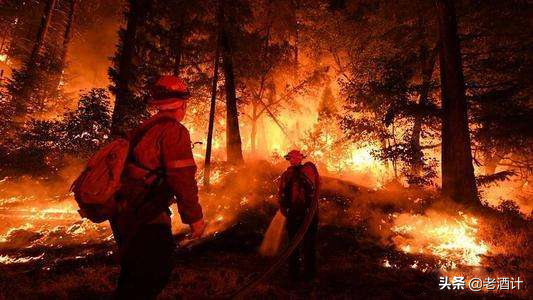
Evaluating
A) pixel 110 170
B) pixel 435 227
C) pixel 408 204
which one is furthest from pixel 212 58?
pixel 110 170

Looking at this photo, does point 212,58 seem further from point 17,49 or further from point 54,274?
point 17,49

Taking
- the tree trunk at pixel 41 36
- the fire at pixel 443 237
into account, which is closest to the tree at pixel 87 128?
the tree trunk at pixel 41 36

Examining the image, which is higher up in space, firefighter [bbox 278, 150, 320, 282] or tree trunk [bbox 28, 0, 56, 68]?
tree trunk [bbox 28, 0, 56, 68]

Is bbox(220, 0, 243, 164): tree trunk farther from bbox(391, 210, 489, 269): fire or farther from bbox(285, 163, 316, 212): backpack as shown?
bbox(285, 163, 316, 212): backpack

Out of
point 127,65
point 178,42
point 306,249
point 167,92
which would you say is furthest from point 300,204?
point 178,42

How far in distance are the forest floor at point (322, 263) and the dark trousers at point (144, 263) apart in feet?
1.13

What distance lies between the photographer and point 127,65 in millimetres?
15711

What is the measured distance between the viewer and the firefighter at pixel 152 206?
9.26 ft

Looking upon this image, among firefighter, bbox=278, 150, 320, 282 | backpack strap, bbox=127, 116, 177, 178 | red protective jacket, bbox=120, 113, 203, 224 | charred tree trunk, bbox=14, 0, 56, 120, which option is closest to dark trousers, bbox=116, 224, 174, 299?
red protective jacket, bbox=120, 113, 203, 224

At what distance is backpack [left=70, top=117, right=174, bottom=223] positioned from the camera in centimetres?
268

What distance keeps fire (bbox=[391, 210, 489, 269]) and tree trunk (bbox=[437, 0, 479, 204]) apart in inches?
36.6

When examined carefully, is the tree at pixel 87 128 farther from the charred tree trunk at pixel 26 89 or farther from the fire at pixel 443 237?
the fire at pixel 443 237

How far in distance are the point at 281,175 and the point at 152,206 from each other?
4565mm

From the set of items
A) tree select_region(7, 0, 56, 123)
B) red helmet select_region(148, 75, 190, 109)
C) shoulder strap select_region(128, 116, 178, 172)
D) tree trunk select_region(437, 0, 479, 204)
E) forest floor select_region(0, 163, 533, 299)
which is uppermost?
tree select_region(7, 0, 56, 123)
